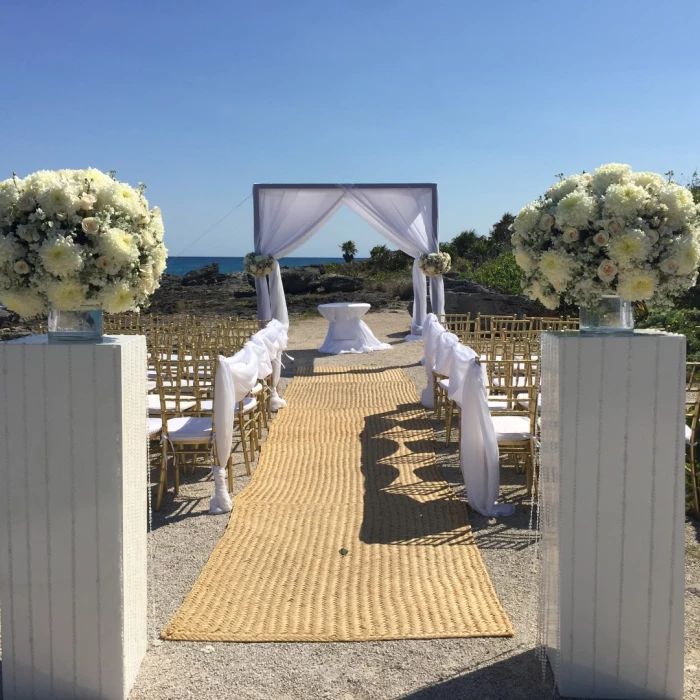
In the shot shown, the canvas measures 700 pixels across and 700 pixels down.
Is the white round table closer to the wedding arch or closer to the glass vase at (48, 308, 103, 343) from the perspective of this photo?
the wedding arch

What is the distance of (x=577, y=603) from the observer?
9.33 ft

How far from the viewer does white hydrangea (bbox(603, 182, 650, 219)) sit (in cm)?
279

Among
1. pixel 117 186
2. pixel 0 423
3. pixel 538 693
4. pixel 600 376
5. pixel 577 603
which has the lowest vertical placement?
pixel 538 693

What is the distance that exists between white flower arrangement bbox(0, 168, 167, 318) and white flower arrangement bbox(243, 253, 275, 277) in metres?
9.61

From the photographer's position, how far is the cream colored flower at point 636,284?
9.16 ft

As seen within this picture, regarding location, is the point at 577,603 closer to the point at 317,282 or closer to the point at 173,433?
the point at 173,433

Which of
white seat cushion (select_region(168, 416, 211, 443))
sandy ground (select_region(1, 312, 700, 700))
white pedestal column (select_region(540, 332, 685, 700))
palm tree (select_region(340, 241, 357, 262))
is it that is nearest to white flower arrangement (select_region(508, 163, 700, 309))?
white pedestal column (select_region(540, 332, 685, 700))

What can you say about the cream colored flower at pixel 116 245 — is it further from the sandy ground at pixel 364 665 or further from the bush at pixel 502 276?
the bush at pixel 502 276

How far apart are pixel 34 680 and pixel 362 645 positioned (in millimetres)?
1263

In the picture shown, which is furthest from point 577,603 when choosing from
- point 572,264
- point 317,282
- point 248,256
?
point 317,282

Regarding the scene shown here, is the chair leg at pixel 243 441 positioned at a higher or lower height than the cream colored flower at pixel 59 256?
→ lower

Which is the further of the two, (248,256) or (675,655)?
(248,256)

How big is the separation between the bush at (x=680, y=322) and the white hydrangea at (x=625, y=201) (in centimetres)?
752

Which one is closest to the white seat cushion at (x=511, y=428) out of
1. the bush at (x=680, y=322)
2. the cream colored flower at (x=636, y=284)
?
the cream colored flower at (x=636, y=284)
